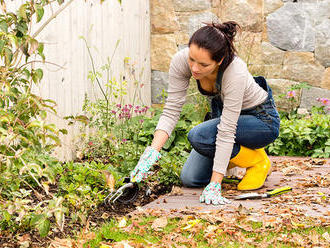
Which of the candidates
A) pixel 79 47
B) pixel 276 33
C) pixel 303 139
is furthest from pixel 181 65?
pixel 276 33

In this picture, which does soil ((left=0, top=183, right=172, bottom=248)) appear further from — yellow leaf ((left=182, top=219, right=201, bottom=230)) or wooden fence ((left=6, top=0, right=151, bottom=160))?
wooden fence ((left=6, top=0, right=151, bottom=160))

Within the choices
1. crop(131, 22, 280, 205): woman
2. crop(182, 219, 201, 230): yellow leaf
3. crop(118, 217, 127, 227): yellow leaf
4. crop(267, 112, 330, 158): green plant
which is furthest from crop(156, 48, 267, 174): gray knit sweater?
crop(267, 112, 330, 158): green plant

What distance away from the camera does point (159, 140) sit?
3160 mm

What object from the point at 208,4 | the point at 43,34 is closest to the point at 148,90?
the point at 208,4

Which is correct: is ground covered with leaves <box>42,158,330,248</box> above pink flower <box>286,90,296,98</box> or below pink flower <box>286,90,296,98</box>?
below

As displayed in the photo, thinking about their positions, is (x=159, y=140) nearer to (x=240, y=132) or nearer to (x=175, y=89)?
(x=175, y=89)

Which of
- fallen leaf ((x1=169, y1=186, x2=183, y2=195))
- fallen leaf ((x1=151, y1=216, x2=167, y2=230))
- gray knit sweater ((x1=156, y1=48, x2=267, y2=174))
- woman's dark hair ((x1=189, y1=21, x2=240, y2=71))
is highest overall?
woman's dark hair ((x1=189, y1=21, x2=240, y2=71))

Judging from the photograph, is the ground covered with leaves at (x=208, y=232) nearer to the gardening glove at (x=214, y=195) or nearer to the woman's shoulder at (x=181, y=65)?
the gardening glove at (x=214, y=195)

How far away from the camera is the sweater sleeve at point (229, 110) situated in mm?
3084

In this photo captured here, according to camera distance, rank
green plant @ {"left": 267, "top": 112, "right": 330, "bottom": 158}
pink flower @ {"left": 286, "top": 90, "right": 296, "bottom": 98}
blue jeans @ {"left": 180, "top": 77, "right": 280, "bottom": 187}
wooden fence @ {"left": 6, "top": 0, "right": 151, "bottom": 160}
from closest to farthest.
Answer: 1. blue jeans @ {"left": 180, "top": 77, "right": 280, "bottom": 187}
2. wooden fence @ {"left": 6, "top": 0, "right": 151, "bottom": 160}
3. green plant @ {"left": 267, "top": 112, "right": 330, "bottom": 158}
4. pink flower @ {"left": 286, "top": 90, "right": 296, "bottom": 98}

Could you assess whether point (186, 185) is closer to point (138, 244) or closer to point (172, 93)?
point (172, 93)

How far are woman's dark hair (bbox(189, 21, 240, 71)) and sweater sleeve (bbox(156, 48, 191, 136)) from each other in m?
0.28

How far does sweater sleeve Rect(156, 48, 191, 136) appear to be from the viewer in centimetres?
322

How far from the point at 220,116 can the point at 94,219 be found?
1.11 m
